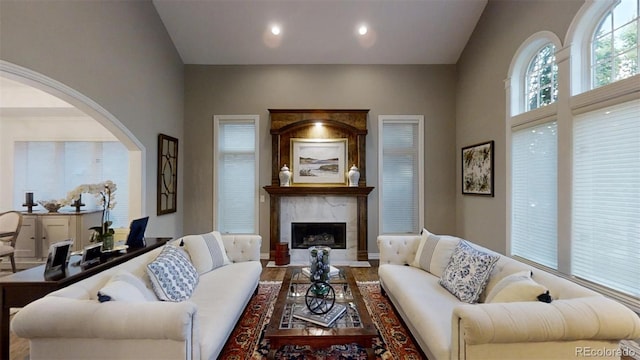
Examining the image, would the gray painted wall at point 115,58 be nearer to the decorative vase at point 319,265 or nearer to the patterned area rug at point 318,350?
the patterned area rug at point 318,350

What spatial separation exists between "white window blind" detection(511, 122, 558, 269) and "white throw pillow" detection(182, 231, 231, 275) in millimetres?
3778

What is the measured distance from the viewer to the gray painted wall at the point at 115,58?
265 centimetres

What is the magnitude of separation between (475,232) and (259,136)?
13.8 feet

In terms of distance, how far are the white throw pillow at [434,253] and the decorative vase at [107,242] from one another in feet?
10.7

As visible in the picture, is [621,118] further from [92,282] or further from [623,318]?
[92,282]

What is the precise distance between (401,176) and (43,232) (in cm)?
634

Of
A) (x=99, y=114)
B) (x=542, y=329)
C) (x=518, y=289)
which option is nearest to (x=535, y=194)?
(x=518, y=289)

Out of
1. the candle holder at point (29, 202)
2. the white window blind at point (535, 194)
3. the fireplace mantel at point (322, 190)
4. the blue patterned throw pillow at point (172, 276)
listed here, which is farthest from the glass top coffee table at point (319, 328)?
Answer: the candle holder at point (29, 202)

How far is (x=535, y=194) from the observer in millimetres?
3631

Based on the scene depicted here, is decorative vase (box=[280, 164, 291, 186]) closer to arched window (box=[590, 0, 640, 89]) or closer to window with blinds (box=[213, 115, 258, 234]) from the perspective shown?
window with blinds (box=[213, 115, 258, 234])

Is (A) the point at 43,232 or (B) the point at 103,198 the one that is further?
(A) the point at 43,232

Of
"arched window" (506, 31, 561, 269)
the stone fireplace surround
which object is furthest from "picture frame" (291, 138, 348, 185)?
"arched window" (506, 31, 561, 269)

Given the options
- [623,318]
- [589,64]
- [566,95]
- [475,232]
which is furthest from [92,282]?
[475,232]

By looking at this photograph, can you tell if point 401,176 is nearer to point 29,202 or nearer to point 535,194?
point 535,194
